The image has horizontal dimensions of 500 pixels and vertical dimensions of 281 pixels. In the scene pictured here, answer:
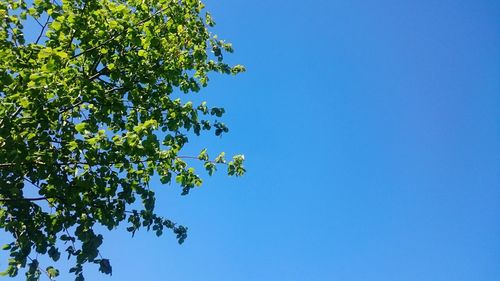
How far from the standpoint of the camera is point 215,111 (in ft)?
30.7

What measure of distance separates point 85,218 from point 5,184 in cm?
138

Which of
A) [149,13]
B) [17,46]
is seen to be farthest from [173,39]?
[17,46]

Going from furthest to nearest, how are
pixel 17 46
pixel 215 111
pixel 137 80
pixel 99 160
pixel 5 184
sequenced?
1. pixel 215 111
2. pixel 137 80
3. pixel 17 46
4. pixel 99 160
5. pixel 5 184

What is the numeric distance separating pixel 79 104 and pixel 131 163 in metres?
1.37

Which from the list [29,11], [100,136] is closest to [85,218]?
[100,136]

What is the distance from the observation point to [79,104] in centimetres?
803

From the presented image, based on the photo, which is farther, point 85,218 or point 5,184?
point 85,218

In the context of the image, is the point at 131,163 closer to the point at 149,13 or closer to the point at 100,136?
the point at 100,136

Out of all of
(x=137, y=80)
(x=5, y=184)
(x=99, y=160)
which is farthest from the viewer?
(x=137, y=80)

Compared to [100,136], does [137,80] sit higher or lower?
higher

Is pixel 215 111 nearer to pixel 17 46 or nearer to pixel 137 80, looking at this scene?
pixel 137 80

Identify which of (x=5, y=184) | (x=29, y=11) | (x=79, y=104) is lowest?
(x=5, y=184)

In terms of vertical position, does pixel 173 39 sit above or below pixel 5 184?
above

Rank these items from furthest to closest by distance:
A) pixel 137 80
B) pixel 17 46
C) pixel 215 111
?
pixel 215 111, pixel 137 80, pixel 17 46
